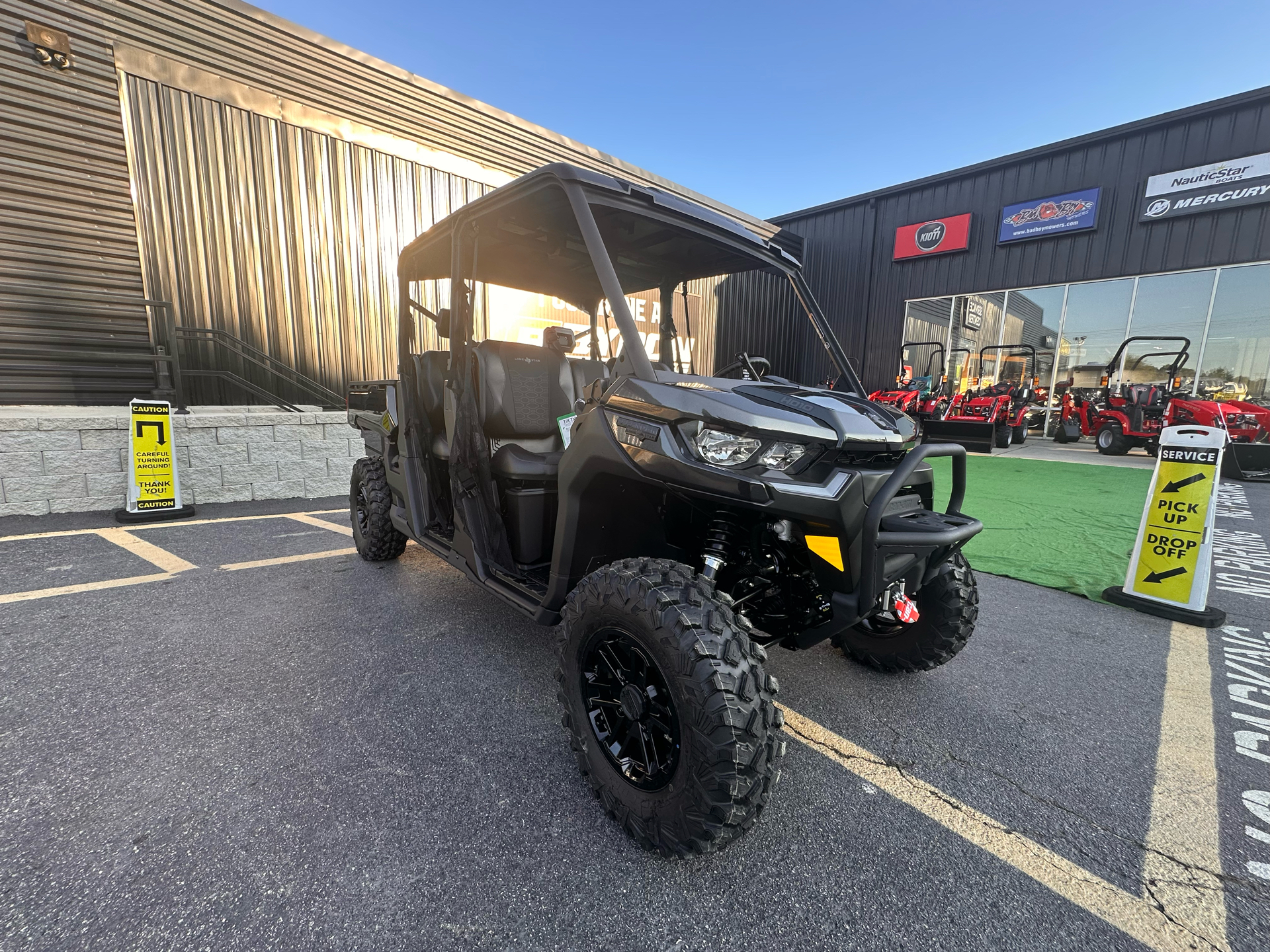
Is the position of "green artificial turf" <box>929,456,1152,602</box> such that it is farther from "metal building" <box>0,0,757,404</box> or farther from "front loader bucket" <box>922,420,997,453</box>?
"metal building" <box>0,0,757,404</box>

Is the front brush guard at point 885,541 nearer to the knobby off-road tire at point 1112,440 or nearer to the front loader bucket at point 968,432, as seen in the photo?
the front loader bucket at point 968,432

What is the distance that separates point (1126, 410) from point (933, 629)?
38.3ft

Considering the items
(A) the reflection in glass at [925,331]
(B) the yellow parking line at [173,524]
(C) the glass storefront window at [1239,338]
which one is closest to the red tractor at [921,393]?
(A) the reflection in glass at [925,331]

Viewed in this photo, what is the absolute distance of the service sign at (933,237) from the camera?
45.5 ft

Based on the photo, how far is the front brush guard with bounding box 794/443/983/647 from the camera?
1563 millimetres

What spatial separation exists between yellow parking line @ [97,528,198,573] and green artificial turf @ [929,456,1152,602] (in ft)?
15.5

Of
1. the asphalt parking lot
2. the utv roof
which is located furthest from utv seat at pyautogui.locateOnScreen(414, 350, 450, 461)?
the asphalt parking lot

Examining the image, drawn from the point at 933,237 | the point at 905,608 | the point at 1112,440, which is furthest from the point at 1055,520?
the point at 933,237

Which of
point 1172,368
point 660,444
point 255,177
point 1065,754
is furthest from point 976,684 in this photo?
point 1172,368

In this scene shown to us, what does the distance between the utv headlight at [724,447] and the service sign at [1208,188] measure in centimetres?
1572

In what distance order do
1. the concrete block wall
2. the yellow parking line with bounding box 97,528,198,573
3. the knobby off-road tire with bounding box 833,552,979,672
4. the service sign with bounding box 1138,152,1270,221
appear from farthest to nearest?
the service sign with bounding box 1138,152,1270,221, the concrete block wall, the yellow parking line with bounding box 97,528,198,573, the knobby off-road tire with bounding box 833,552,979,672

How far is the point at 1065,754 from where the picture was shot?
6.61 feet

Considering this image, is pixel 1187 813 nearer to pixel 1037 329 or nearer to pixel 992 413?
pixel 992 413

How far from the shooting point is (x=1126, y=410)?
10391 mm
